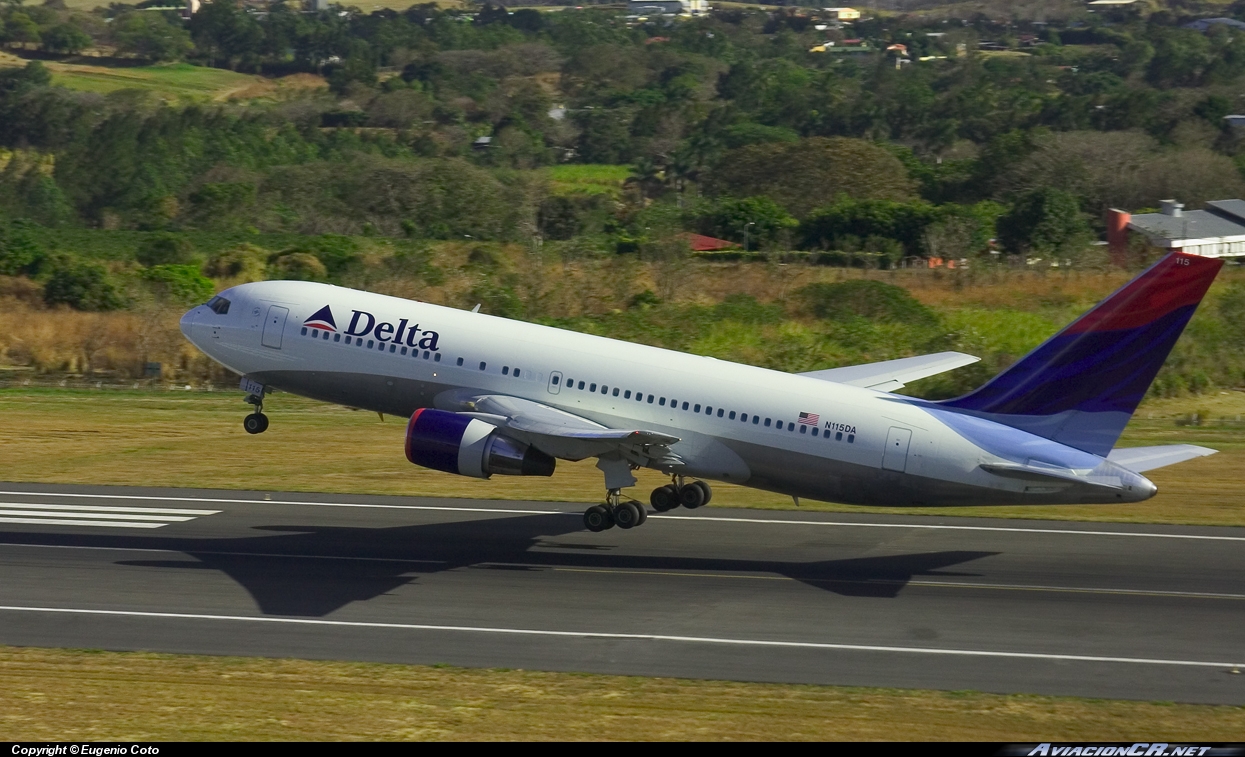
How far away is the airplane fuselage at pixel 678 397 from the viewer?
34.7m

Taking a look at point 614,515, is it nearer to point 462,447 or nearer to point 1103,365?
point 462,447

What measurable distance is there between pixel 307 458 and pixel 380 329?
45.3 ft

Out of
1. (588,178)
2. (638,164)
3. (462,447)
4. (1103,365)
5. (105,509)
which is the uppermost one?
(1103,365)

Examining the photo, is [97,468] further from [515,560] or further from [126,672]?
[126,672]

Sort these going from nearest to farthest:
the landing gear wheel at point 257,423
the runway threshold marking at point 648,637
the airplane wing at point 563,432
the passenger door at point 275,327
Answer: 1. the runway threshold marking at point 648,637
2. the airplane wing at point 563,432
3. the passenger door at point 275,327
4. the landing gear wheel at point 257,423

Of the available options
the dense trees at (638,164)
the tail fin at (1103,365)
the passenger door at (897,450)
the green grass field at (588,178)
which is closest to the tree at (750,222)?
the dense trees at (638,164)

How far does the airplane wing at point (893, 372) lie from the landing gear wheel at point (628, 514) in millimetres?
7030

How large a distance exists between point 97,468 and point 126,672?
23.0 metres

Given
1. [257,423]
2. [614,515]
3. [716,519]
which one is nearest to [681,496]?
[614,515]

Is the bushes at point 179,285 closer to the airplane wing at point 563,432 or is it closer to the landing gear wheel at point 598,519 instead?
the airplane wing at point 563,432

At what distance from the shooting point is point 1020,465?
3406cm

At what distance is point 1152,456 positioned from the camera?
33.8 m

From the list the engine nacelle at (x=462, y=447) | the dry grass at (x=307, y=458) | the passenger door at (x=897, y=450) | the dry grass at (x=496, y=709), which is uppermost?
the passenger door at (x=897, y=450)
